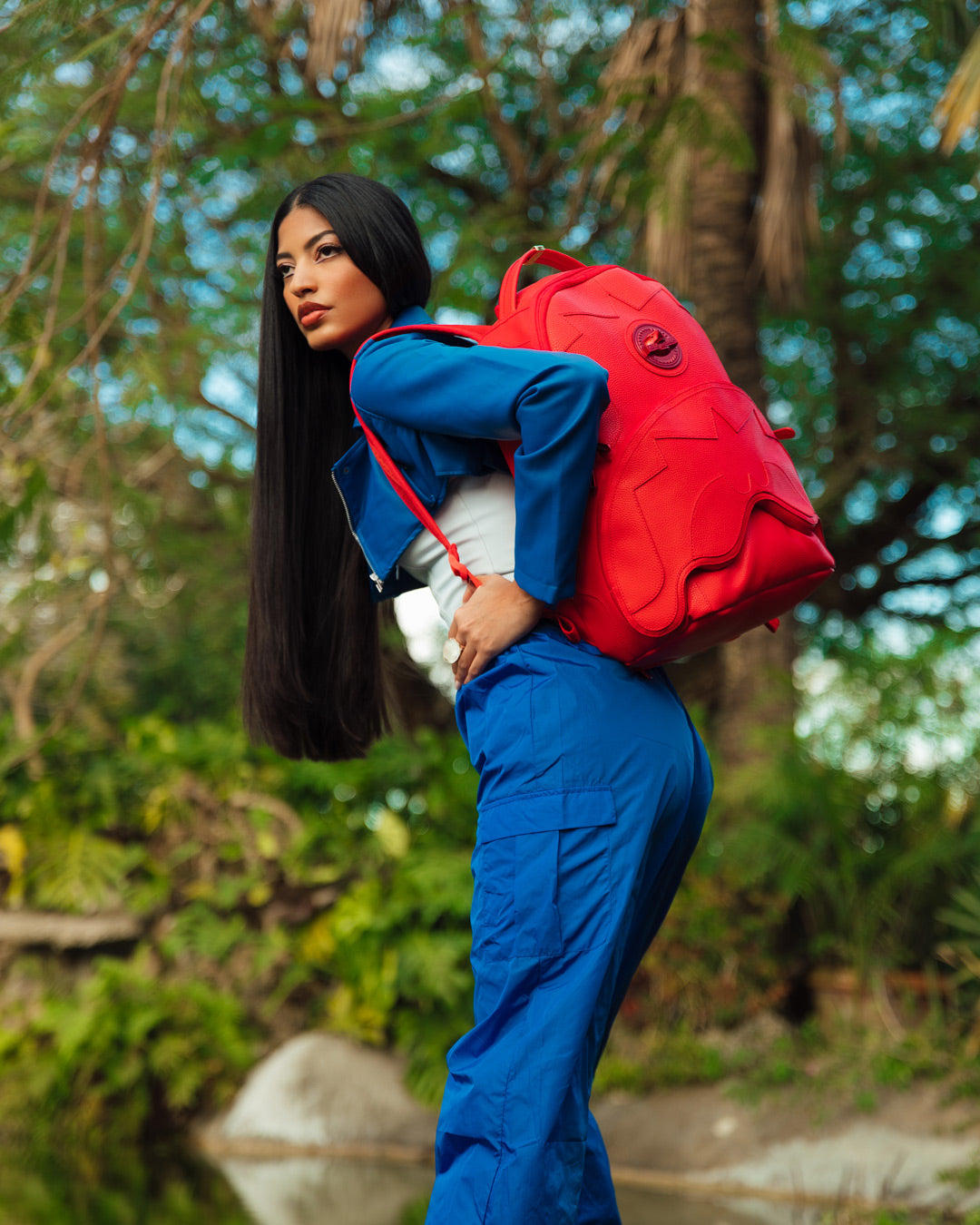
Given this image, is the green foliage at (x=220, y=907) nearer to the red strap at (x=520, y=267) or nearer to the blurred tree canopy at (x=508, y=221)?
the blurred tree canopy at (x=508, y=221)

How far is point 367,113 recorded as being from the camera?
643 centimetres

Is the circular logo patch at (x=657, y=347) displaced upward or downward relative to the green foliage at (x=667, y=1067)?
upward

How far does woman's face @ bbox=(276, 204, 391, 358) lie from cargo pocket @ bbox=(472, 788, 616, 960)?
79 cm

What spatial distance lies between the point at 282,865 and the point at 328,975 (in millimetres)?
558

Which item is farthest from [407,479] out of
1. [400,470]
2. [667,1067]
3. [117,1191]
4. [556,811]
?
[667,1067]

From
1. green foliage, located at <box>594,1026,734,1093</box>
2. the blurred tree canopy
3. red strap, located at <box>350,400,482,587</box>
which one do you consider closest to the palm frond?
the blurred tree canopy

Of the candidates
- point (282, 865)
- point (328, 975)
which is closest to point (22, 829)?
point (282, 865)

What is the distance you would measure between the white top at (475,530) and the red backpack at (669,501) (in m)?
0.06

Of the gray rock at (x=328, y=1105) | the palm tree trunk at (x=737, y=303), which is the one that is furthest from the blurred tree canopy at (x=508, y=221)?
the gray rock at (x=328, y=1105)

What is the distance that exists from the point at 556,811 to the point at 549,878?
3.4 inches

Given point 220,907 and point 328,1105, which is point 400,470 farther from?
point 220,907

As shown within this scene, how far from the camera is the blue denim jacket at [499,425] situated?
152 cm

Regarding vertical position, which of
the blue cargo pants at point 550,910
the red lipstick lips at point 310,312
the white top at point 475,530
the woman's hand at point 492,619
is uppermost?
the red lipstick lips at point 310,312

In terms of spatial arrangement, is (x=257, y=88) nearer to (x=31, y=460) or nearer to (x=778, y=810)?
(x=31, y=460)
